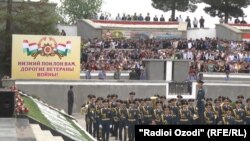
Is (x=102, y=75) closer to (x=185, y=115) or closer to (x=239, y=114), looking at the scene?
(x=185, y=115)

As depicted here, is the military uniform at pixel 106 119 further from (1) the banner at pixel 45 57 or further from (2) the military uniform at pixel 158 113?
(1) the banner at pixel 45 57

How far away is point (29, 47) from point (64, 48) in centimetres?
153

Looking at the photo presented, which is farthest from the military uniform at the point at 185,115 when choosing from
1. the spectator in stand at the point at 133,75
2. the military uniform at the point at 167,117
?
the spectator in stand at the point at 133,75

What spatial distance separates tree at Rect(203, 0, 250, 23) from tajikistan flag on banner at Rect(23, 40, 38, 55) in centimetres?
3775

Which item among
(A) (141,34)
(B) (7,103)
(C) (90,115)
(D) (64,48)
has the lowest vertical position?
(C) (90,115)

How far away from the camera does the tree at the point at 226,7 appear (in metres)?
68.2

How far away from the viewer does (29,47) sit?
107 feet

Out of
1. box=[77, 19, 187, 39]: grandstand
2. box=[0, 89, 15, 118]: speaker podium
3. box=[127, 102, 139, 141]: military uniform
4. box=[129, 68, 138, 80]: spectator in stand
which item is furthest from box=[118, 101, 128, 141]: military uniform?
box=[77, 19, 187, 39]: grandstand

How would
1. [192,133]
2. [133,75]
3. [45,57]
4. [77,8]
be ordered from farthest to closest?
1. [77,8]
2. [133,75]
3. [45,57]
4. [192,133]

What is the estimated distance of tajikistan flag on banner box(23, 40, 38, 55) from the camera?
1277 inches

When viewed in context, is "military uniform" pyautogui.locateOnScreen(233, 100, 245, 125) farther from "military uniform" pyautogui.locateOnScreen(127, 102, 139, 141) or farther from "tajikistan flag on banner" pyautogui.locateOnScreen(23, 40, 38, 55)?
"tajikistan flag on banner" pyautogui.locateOnScreen(23, 40, 38, 55)

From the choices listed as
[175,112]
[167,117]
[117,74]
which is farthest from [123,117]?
[117,74]

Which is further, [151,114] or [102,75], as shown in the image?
[102,75]

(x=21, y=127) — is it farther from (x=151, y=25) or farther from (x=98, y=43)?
(x=151, y=25)
